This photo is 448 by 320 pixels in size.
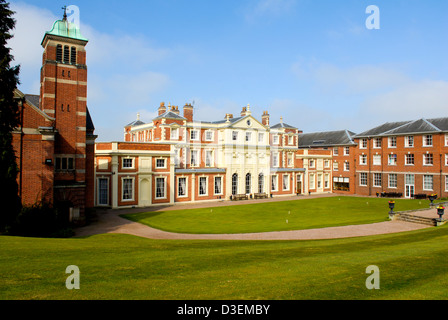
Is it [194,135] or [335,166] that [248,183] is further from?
[335,166]

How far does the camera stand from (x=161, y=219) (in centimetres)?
2742

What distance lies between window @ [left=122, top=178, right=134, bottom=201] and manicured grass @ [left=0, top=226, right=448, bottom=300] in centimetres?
2171

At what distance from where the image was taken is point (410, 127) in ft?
149

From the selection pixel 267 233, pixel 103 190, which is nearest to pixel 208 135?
pixel 103 190

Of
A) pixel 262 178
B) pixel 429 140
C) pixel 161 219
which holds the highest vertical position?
pixel 429 140

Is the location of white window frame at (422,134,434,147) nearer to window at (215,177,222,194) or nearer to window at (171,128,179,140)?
window at (215,177,222,194)

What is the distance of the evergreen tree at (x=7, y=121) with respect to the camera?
17016mm

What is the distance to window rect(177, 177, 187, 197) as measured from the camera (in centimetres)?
3942

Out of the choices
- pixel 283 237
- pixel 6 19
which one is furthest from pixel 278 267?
pixel 6 19

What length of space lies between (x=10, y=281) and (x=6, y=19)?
1538 centimetres

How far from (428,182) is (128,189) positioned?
38.7m

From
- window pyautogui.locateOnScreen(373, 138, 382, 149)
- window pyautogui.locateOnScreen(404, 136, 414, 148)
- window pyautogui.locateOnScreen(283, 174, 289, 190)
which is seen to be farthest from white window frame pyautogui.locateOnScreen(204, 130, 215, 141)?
window pyautogui.locateOnScreen(404, 136, 414, 148)

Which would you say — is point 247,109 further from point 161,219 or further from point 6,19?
point 6,19

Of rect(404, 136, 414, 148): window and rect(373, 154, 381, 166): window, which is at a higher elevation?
rect(404, 136, 414, 148): window
